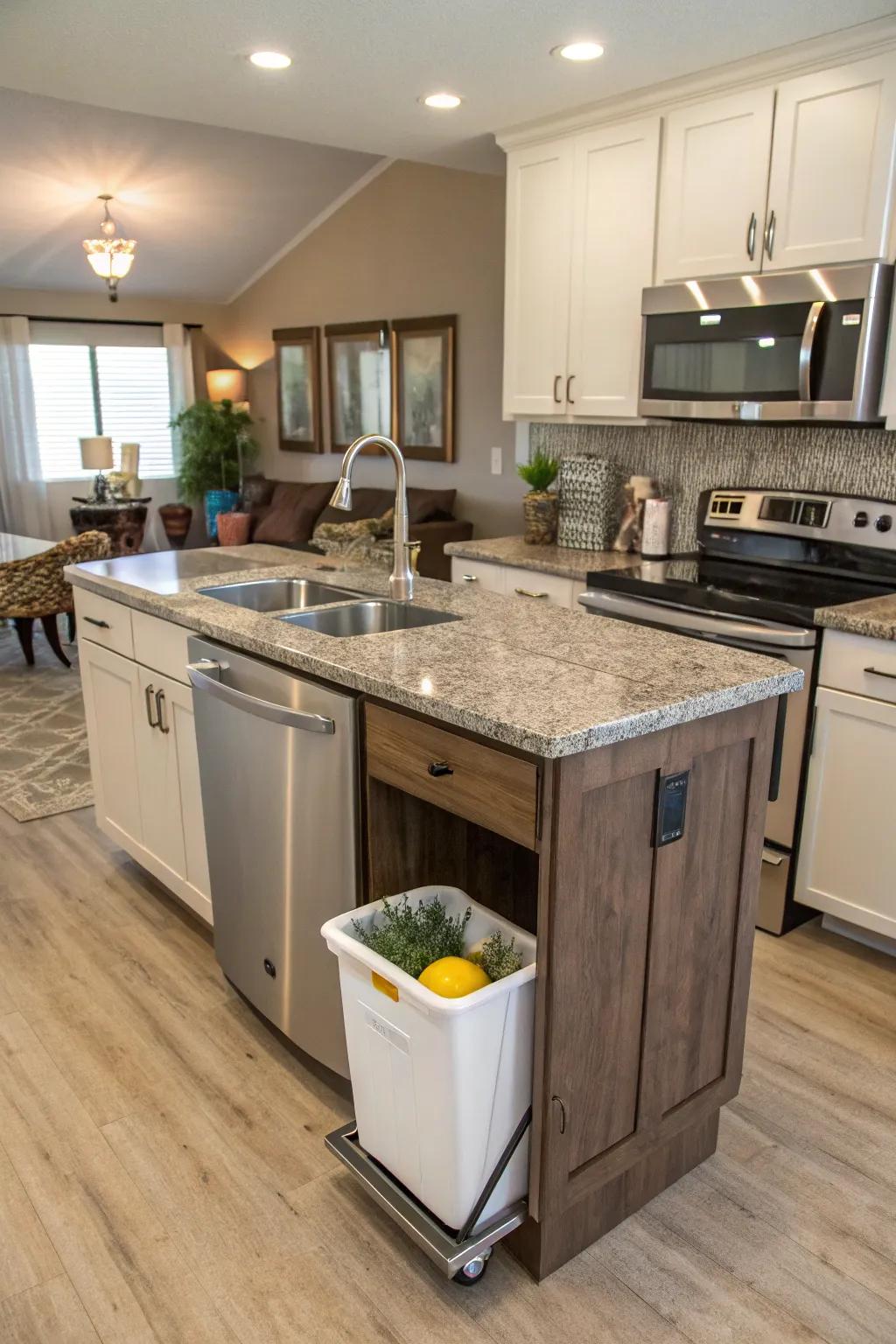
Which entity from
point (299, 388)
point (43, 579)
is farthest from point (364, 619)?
point (299, 388)

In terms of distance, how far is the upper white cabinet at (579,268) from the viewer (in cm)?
337

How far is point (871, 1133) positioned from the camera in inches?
79.0

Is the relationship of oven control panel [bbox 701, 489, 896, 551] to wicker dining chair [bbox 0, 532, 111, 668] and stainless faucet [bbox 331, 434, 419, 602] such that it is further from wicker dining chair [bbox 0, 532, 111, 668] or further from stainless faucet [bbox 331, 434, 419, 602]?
wicker dining chair [bbox 0, 532, 111, 668]

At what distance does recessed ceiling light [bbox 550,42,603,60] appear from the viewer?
9.21ft

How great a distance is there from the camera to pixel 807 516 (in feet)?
10.3

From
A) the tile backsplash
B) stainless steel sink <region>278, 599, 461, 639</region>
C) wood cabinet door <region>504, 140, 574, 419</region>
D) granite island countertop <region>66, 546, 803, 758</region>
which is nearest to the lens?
granite island countertop <region>66, 546, 803, 758</region>

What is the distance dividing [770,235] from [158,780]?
2413 millimetres

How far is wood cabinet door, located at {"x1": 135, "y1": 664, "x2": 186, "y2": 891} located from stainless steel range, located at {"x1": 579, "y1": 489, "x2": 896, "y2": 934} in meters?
1.43

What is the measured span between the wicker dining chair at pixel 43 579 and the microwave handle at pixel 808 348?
3.72 metres

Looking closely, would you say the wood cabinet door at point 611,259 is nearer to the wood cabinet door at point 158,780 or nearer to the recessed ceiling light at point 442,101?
the recessed ceiling light at point 442,101

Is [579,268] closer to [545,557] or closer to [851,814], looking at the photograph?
[545,557]

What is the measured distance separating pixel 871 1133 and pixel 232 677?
1636mm

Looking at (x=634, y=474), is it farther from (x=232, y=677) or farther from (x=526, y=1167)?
(x=526, y=1167)

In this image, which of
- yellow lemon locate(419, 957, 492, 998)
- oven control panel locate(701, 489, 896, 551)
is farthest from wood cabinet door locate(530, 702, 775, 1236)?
oven control panel locate(701, 489, 896, 551)
